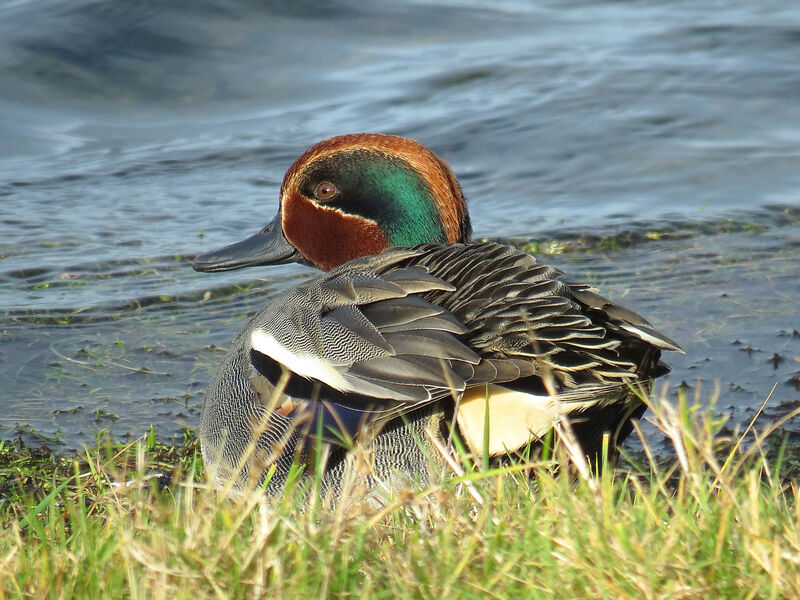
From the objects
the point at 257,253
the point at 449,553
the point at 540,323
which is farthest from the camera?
the point at 257,253

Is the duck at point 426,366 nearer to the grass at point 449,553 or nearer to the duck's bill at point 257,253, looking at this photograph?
the grass at point 449,553

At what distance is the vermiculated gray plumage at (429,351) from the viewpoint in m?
2.63

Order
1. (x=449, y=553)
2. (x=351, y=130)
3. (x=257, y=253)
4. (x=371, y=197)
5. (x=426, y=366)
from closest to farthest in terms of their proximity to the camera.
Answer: (x=449, y=553)
(x=426, y=366)
(x=371, y=197)
(x=257, y=253)
(x=351, y=130)

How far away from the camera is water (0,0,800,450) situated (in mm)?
4941

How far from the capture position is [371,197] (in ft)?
12.5

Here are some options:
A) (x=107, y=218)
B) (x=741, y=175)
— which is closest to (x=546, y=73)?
(x=741, y=175)

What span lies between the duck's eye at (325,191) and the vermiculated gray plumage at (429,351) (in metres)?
0.80

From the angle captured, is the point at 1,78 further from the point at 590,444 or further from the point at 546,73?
the point at 590,444

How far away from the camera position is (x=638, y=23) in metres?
10.5

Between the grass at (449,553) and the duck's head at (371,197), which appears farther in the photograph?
the duck's head at (371,197)

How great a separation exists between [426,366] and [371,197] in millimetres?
1322

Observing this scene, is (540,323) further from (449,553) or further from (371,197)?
(371,197)

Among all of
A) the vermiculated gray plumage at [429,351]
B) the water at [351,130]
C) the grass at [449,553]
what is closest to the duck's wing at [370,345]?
the vermiculated gray plumage at [429,351]

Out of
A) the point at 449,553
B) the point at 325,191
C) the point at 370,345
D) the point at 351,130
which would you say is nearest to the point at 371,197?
the point at 325,191
